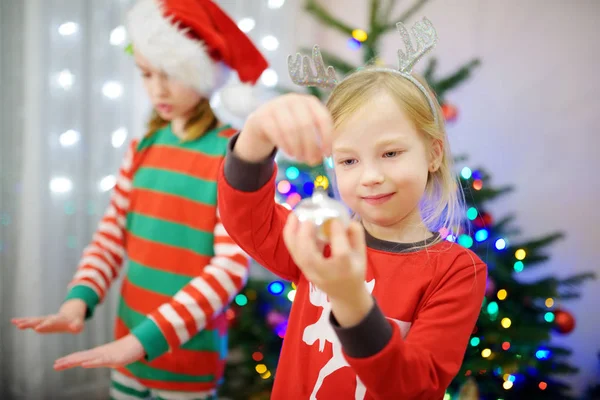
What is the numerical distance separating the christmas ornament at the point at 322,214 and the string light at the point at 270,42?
230 cm

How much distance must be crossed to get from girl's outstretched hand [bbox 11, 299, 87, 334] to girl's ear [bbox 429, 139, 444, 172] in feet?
3.06

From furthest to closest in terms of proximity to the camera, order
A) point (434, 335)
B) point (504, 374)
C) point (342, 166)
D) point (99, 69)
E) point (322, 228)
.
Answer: point (99, 69), point (504, 374), point (342, 166), point (434, 335), point (322, 228)

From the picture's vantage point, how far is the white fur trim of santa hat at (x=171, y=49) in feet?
4.24

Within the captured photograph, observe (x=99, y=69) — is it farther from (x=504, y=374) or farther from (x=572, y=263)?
(x=572, y=263)

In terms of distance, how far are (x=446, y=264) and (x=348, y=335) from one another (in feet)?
0.89

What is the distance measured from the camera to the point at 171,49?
4.23ft

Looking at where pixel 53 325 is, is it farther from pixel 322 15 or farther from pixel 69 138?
pixel 322 15

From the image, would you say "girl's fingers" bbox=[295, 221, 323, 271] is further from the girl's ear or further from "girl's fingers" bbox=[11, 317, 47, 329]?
"girl's fingers" bbox=[11, 317, 47, 329]

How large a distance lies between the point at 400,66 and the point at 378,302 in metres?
0.38

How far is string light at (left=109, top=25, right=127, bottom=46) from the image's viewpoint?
2.00 metres

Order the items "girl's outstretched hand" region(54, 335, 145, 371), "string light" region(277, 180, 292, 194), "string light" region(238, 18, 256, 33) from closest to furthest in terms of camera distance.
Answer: "girl's outstretched hand" region(54, 335, 145, 371), "string light" region(277, 180, 292, 194), "string light" region(238, 18, 256, 33)

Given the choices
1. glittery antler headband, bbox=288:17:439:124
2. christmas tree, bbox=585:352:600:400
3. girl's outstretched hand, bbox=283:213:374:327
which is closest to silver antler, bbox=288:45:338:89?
glittery antler headband, bbox=288:17:439:124

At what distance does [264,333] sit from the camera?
176cm

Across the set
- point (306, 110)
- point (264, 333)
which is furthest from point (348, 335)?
point (264, 333)
